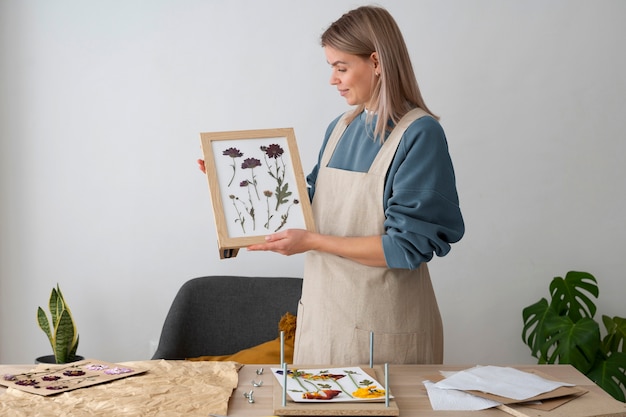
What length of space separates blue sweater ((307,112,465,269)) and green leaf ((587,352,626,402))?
1.68 m

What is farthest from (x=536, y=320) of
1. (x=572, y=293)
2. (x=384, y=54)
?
(x=384, y=54)

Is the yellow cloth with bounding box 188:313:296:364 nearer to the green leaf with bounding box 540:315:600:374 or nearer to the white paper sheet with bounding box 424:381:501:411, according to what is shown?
the green leaf with bounding box 540:315:600:374

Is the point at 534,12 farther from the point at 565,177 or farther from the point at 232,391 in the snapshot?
the point at 232,391

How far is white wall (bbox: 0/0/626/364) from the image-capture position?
389cm

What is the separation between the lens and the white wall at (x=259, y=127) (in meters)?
3.89

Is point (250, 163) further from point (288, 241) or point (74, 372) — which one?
point (74, 372)

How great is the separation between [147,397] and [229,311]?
71.3 inches

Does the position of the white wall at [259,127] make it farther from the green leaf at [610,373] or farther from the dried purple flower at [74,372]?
the dried purple flower at [74,372]

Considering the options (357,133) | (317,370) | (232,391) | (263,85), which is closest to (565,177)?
(263,85)

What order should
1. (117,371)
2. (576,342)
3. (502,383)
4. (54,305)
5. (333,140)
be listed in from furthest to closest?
1. (54,305)
2. (576,342)
3. (333,140)
4. (117,371)
5. (502,383)

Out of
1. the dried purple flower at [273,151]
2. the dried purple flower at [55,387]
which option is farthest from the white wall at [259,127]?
the dried purple flower at [55,387]

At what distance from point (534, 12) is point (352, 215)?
2128mm

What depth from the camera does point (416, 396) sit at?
190 centimetres

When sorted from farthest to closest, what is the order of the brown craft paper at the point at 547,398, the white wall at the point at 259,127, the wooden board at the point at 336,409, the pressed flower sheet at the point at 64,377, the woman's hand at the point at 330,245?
the white wall at the point at 259,127
the woman's hand at the point at 330,245
the pressed flower sheet at the point at 64,377
the brown craft paper at the point at 547,398
the wooden board at the point at 336,409
